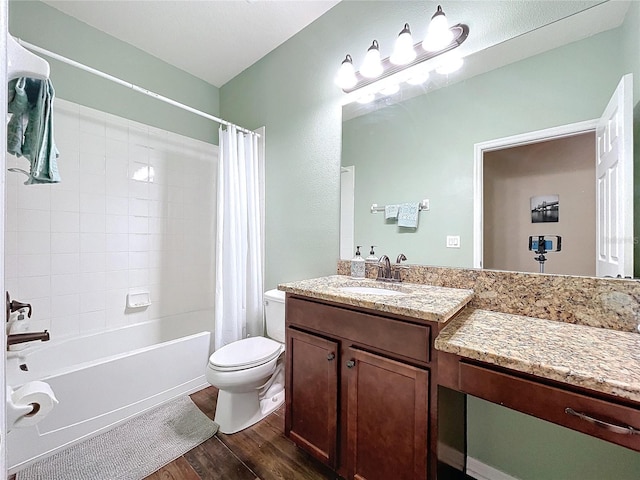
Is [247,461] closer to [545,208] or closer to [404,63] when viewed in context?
[545,208]

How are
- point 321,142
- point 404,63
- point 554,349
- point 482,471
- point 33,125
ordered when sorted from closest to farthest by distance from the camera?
point 554,349 → point 33,125 → point 482,471 → point 404,63 → point 321,142

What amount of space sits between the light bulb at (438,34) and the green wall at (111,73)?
7.14ft

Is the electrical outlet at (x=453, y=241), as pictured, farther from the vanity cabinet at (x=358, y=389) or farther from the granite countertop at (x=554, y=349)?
the vanity cabinet at (x=358, y=389)

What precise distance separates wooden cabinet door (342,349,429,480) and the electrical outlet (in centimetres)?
70

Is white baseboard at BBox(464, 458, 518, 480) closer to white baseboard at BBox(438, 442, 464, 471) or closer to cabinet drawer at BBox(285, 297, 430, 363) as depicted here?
white baseboard at BBox(438, 442, 464, 471)

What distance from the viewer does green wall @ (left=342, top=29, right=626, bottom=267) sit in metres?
1.10

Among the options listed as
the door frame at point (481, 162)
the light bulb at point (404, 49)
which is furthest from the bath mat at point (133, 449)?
the light bulb at point (404, 49)

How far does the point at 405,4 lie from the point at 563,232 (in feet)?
4.75

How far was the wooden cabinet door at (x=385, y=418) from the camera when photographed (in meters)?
0.98

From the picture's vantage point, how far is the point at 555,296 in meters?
→ 1.10

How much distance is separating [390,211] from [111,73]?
2394 millimetres

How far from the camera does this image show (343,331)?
120 centimetres

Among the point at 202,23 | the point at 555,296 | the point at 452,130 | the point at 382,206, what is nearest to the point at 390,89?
the point at 452,130

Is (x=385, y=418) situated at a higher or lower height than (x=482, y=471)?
higher
